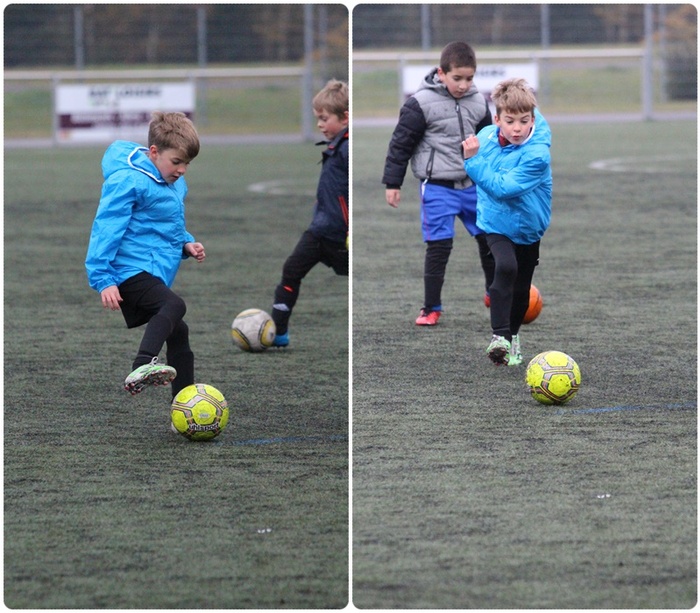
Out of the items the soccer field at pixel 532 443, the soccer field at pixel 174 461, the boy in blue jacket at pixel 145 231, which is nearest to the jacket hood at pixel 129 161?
the boy in blue jacket at pixel 145 231

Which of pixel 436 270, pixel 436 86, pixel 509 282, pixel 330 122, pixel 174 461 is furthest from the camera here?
pixel 436 270

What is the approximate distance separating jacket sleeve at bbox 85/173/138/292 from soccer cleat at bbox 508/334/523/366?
2.08 m

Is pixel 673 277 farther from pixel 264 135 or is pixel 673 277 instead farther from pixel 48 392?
pixel 264 135

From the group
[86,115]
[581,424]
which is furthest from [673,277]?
[86,115]

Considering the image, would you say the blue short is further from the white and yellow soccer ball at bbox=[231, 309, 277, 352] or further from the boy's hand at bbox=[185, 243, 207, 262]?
the boy's hand at bbox=[185, 243, 207, 262]

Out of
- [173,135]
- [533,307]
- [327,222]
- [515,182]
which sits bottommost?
[533,307]

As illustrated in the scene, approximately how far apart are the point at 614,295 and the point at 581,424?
10.4 ft

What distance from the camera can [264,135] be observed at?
29922 mm

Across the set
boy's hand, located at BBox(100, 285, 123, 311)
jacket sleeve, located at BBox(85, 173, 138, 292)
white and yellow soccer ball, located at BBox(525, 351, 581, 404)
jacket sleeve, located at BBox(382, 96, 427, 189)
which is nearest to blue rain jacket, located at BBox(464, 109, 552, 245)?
white and yellow soccer ball, located at BBox(525, 351, 581, 404)

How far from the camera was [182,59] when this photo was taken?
3097 centimetres

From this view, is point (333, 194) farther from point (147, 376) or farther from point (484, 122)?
point (147, 376)

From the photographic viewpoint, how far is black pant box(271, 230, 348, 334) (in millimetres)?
7254

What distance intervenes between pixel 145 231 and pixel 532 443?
5.91 ft

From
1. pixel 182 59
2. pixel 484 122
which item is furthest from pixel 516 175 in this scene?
pixel 182 59
